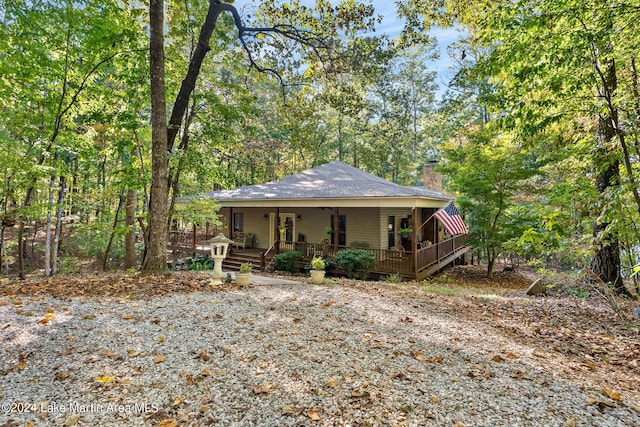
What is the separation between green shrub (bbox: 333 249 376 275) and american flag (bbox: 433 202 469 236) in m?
2.69

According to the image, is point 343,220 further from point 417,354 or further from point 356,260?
point 417,354

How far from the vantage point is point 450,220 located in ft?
35.3

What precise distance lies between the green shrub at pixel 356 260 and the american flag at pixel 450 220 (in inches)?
106

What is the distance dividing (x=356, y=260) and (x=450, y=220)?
3.51 meters

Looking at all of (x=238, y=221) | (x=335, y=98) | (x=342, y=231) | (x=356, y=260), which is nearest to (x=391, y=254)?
(x=356, y=260)

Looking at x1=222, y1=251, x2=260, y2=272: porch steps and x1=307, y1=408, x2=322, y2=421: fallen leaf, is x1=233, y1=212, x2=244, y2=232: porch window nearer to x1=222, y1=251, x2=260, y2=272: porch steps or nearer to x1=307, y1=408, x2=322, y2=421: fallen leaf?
x1=222, y1=251, x2=260, y2=272: porch steps

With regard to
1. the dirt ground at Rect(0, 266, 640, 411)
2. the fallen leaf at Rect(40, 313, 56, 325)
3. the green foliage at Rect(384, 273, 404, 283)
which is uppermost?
the fallen leaf at Rect(40, 313, 56, 325)

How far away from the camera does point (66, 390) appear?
9.30 ft

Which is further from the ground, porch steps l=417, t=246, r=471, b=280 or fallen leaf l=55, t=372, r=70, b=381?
fallen leaf l=55, t=372, r=70, b=381

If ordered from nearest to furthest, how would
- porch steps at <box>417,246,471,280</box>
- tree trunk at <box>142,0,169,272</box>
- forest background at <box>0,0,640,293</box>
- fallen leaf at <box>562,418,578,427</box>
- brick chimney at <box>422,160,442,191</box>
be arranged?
fallen leaf at <box>562,418,578,427</box>
forest background at <box>0,0,640,293</box>
tree trunk at <box>142,0,169,272</box>
porch steps at <box>417,246,471,280</box>
brick chimney at <box>422,160,442,191</box>

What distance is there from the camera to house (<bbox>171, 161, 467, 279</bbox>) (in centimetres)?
1137

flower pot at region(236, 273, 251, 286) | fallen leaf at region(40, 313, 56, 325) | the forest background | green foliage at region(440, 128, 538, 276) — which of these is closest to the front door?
the forest background

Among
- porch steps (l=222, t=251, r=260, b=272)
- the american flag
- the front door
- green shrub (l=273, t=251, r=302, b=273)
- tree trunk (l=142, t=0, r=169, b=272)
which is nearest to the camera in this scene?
tree trunk (l=142, t=0, r=169, b=272)

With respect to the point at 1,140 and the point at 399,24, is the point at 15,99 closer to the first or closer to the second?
the point at 1,140
